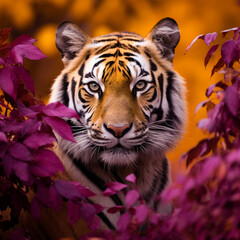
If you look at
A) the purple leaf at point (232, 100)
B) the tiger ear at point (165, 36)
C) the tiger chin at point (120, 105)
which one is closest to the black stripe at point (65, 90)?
the tiger chin at point (120, 105)

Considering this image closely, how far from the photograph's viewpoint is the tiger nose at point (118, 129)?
2305 millimetres

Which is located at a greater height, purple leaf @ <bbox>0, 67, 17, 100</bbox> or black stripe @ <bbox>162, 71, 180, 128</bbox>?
purple leaf @ <bbox>0, 67, 17, 100</bbox>

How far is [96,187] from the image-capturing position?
2.60 meters

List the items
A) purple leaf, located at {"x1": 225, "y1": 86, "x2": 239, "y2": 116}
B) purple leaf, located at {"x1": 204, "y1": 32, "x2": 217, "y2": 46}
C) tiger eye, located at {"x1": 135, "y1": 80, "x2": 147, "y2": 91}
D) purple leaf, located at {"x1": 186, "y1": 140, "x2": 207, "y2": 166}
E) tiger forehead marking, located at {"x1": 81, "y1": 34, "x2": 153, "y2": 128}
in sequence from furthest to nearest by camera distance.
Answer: tiger eye, located at {"x1": 135, "y1": 80, "x2": 147, "y2": 91} → tiger forehead marking, located at {"x1": 81, "y1": 34, "x2": 153, "y2": 128} → purple leaf, located at {"x1": 204, "y1": 32, "x2": 217, "y2": 46} → purple leaf, located at {"x1": 186, "y1": 140, "x2": 207, "y2": 166} → purple leaf, located at {"x1": 225, "y1": 86, "x2": 239, "y2": 116}

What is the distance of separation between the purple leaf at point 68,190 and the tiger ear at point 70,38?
1.03 m

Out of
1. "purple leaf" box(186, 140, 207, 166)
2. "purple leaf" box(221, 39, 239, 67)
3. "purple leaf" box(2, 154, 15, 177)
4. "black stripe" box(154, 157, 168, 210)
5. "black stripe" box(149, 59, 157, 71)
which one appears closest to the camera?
"purple leaf" box(2, 154, 15, 177)

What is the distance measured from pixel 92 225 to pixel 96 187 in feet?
2.21

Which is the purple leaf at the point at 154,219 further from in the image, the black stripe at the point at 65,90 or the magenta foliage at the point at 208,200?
the black stripe at the point at 65,90

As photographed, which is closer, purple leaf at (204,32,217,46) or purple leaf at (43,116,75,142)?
purple leaf at (43,116,75,142)

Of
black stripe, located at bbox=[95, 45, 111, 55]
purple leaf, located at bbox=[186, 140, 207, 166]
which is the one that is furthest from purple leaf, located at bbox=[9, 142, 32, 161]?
black stripe, located at bbox=[95, 45, 111, 55]

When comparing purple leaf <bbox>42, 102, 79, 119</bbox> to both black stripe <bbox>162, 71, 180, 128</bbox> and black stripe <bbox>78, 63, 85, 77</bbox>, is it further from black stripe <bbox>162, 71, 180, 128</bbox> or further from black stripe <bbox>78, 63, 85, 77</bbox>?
black stripe <bbox>162, 71, 180, 128</bbox>

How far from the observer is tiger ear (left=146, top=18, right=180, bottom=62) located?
8.65ft

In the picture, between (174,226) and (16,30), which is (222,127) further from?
(16,30)

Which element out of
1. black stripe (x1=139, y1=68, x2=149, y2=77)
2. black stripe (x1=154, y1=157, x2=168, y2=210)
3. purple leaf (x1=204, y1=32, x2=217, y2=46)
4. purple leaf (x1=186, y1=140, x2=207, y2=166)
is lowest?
black stripe (x1=154, y1=157, x2=168, y2=210)
